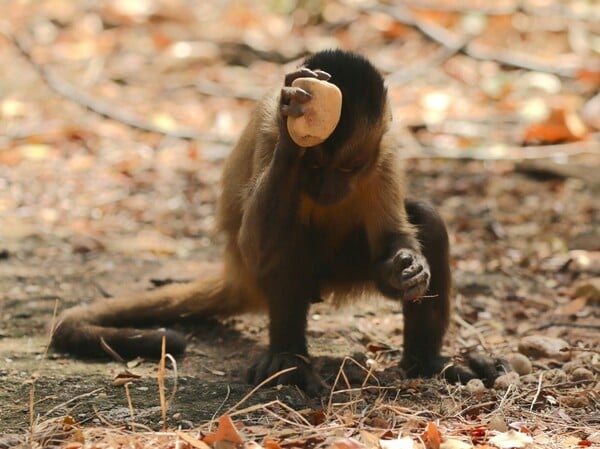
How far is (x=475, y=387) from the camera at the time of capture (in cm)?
376

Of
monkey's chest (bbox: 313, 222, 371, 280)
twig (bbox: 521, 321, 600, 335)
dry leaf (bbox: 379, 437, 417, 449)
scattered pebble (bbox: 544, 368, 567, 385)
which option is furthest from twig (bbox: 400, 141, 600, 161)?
dry leaf (bbox: 379, 437, 417, 449)

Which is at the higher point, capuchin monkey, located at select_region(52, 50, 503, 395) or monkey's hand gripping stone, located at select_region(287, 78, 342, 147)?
monkey's hand gripping stone, located at select_region(287, 78, 342, 147)

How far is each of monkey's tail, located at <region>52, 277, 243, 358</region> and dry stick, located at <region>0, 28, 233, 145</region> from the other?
11.2ft

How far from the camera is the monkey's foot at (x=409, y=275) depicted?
3555mm

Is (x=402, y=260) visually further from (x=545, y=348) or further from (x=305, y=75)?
(x=545, y=348)

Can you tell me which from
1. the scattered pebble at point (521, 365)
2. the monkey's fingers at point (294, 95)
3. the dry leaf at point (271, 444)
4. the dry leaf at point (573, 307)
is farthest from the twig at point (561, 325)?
the dry leaf at point (271, 444)

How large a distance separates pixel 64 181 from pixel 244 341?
328cm

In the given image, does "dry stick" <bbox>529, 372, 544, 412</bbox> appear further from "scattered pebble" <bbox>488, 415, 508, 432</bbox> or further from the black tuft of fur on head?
the black tuft of fur on head

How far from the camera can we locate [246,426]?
3.18 m

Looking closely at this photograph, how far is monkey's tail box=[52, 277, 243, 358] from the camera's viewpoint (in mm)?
4098

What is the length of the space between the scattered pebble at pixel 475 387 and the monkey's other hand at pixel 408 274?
1.41 feet

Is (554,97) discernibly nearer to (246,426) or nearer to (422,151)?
(422,151)

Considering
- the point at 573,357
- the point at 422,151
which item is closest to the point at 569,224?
the point at 422,151

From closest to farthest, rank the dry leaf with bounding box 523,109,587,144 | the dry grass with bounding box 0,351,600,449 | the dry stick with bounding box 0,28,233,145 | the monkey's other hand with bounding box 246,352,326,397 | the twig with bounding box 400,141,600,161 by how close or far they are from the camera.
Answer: the dry grass with bounding box 0,351,600,449, the monkey's other hand with bounding box 246,352,326,397, the twig with bounding box 400,141,600,161, the dry leaf with bounding box 523,109,587,144, the dry stick with bounding box 0,28,233,145
